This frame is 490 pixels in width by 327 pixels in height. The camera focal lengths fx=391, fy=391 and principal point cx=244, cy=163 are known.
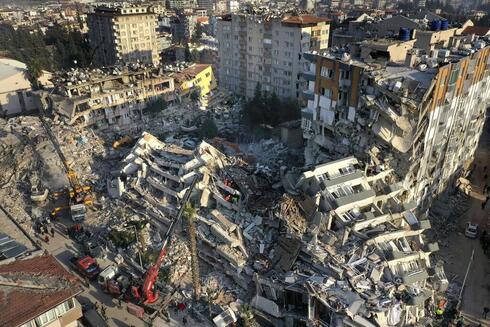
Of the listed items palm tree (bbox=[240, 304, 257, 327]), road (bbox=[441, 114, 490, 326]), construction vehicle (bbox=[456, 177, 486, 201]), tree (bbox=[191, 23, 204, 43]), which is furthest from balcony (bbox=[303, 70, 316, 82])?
tree (bbox=[191, 23, 204, 43])

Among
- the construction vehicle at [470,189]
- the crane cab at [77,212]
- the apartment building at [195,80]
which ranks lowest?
the construction vehicle at [470,189]

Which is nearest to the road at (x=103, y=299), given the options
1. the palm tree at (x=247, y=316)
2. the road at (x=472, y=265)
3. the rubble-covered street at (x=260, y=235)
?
the rubble-covered street at (x=260, y=235)

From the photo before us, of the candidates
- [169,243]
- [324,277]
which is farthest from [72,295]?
[324,277]

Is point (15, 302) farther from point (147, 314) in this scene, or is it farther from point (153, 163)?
point (153, 163)

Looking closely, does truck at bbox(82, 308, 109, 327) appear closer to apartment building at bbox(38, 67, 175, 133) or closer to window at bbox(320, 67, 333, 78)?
window at bbox(320, 67, 333, 78)

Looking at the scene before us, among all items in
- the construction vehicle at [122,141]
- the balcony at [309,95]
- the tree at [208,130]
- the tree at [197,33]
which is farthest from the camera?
the tree at [197,33]

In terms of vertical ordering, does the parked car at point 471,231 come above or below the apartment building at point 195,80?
below

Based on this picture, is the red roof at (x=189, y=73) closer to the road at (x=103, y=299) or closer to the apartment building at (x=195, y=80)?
the apartment building at (x=195, y=80)
